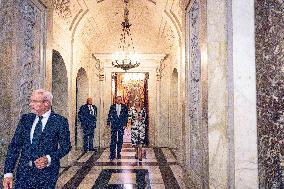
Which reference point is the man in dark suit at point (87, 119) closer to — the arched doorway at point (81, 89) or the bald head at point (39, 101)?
the arched doorway at point (81, 89)

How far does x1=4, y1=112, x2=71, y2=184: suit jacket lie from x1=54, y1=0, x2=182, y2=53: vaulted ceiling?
4.97 m

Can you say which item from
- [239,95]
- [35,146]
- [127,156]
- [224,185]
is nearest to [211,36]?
[239,95]

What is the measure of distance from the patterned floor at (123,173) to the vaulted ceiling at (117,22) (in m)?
3.67

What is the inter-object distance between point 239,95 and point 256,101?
0.76 feet

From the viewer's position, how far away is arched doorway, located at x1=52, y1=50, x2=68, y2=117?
29.1 feet

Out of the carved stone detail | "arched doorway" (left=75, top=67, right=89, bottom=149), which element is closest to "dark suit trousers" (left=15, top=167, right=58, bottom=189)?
the carved stone detail

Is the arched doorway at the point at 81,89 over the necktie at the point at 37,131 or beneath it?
over

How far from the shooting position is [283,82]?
4141 millimetres

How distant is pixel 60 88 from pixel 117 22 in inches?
158

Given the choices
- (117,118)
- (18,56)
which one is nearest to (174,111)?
(117,118)

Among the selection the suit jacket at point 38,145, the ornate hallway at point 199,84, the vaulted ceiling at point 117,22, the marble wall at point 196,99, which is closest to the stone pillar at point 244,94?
the ornate hallway at point 199,84

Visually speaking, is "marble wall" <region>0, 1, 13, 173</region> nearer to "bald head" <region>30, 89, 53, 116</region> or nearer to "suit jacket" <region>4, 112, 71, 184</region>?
"suit jacket" <region>4, 112, 71, 184</region>

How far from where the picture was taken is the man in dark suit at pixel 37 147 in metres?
3.05

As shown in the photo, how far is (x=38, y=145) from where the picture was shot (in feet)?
10.3
